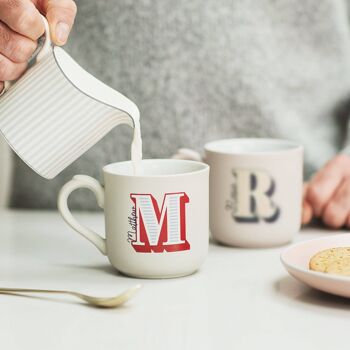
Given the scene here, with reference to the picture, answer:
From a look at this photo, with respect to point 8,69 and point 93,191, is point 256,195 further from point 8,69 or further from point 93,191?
point 8,69

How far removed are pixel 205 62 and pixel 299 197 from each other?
14.0 inches

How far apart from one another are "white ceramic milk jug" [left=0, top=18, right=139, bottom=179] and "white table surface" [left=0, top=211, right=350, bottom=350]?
15 cm

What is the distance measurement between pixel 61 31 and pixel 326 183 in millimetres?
484

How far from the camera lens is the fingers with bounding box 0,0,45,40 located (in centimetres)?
98

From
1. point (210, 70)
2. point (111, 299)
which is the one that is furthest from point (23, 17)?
point (210, 70)

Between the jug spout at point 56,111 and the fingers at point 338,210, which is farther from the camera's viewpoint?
the fingers at point 338,210

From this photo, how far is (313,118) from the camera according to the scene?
1.51 metres

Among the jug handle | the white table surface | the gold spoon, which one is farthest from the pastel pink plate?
the jug handle

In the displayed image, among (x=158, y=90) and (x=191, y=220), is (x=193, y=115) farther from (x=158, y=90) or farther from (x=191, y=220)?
(x=191, y=220)

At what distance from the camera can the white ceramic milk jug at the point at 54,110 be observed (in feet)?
3.17

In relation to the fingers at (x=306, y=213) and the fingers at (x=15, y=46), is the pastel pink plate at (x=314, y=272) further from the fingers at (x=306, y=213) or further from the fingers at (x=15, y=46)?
the fingers at (x=15, y=46)

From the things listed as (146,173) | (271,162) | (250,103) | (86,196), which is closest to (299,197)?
(271,162)

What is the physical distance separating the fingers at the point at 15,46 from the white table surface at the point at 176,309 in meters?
0.25

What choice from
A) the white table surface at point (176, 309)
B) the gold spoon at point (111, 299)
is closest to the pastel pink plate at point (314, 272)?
the white table surface at point (176, 309)
